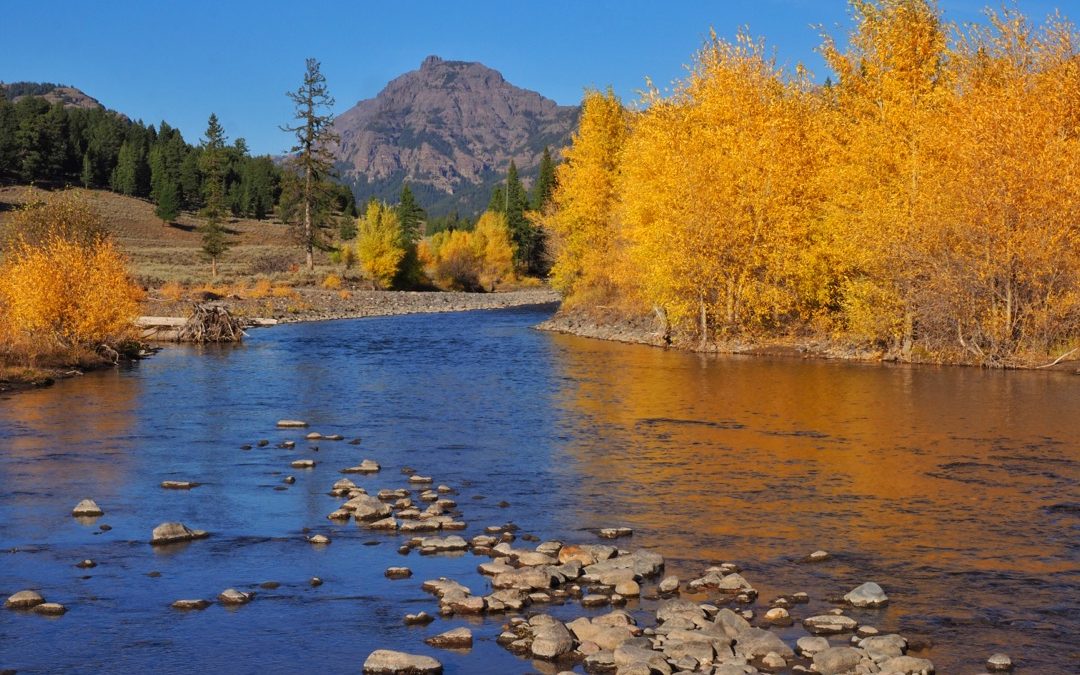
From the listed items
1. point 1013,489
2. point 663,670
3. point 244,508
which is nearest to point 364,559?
point 244,508

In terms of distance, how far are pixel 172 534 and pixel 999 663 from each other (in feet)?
31.8

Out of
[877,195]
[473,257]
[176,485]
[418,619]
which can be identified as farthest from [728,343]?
[473,257]

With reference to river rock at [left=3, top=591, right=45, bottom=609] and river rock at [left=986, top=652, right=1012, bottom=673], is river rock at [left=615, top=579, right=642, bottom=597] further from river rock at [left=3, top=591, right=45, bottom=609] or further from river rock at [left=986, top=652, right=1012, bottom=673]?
river rock at [left=3, top=591, right=45, bottom=609]

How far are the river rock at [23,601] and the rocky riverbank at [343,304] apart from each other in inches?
1643

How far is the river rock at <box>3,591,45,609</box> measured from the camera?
10766 mm

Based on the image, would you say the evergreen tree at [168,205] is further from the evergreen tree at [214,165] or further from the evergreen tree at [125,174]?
the evergreen tree at [125,174]

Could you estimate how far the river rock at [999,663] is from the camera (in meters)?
9.18

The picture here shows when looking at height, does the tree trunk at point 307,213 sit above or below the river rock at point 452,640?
above

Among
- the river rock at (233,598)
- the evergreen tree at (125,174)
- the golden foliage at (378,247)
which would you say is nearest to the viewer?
the river rock at (233,598)

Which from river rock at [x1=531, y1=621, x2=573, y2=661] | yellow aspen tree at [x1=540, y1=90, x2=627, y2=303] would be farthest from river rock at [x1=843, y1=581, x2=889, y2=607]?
yellow aspen tree at [x1=540, y1=90, x2=627, y2=303]

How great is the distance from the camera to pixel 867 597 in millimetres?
10883

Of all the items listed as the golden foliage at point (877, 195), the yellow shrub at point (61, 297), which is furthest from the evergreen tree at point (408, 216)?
the yellow shrub at point (61, 297)

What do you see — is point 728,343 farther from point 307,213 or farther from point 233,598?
point 307,213

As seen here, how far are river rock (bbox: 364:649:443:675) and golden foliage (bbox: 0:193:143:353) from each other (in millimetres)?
25033
